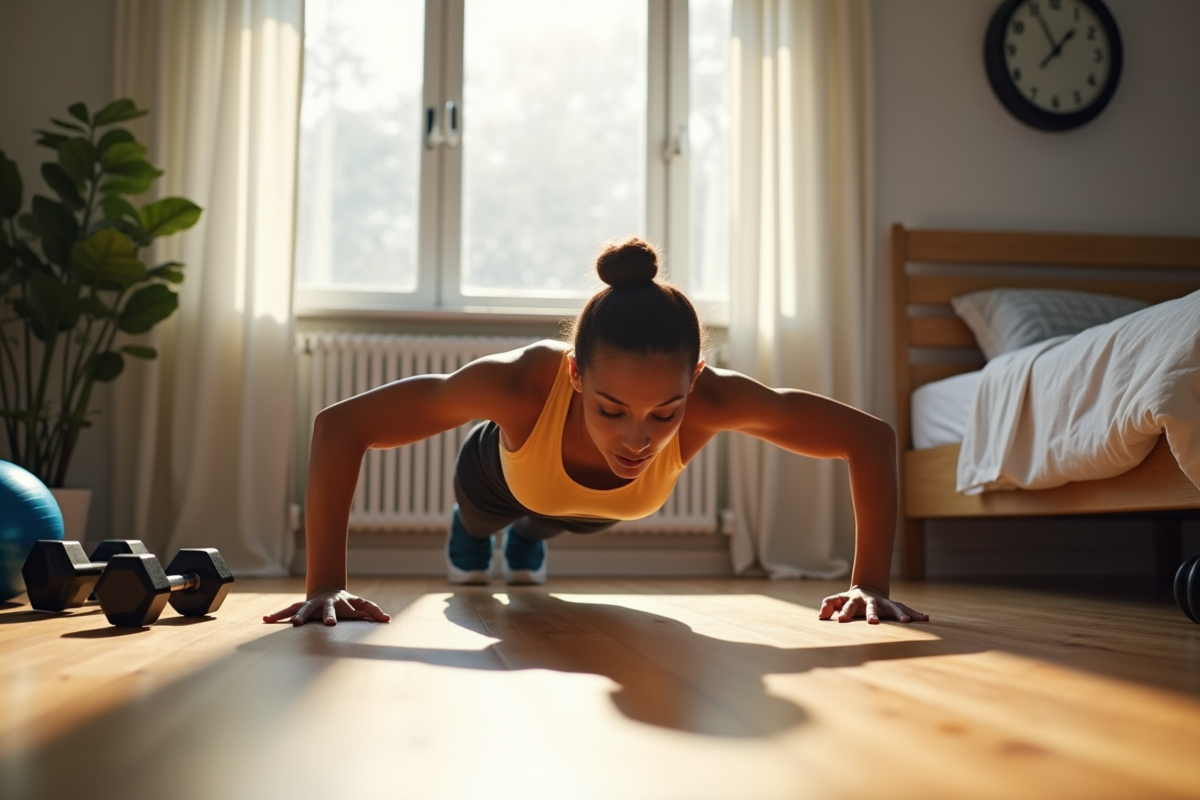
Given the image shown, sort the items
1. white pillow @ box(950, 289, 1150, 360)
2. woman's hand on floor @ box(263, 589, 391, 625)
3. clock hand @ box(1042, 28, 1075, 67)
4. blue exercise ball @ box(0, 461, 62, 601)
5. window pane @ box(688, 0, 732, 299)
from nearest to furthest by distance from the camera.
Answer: woman's hand on floor @ box(263, 589, 391, 625), blue exercise ball @ box(0, 461, 62, 601), white pillow @ box(950, 289, 1150, 360), window pane @ box(688, 0, 732, 299), clock hand @ box(1042, 28, 1075, 67)

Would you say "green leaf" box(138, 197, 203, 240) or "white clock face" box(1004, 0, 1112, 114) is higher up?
"white clock face" box(1004, 0, 1112, 114)

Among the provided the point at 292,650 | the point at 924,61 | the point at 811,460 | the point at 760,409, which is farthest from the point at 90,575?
the point at 924,61

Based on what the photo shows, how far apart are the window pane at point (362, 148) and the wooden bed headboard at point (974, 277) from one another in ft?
5.55

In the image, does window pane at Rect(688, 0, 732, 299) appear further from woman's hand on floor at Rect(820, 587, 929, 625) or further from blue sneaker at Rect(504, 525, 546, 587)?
woman's hand on floor at Rect(820, 587, 929, 625)

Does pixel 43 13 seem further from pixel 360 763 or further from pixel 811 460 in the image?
pixel 360 763

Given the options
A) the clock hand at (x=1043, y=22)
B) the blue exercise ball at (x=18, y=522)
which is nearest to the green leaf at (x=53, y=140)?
the blue exercise ball at (x=18, y=522)

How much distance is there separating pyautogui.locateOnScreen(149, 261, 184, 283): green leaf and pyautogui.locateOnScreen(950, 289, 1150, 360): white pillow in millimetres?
2492

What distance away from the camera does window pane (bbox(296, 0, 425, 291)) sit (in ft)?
11.8

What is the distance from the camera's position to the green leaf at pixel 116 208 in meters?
3.01

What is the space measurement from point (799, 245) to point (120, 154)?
2132 millimetres

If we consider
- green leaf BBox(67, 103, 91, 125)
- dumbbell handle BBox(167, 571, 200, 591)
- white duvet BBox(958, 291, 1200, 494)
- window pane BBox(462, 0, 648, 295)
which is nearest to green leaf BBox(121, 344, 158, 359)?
green leaf BBox(67, 103, 91, 125)

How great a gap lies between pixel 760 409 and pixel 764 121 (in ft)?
6.50

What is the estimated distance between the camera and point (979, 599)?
7.94ft

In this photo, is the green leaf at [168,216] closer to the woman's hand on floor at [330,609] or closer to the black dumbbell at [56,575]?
the black dumbbell at [56,575]
